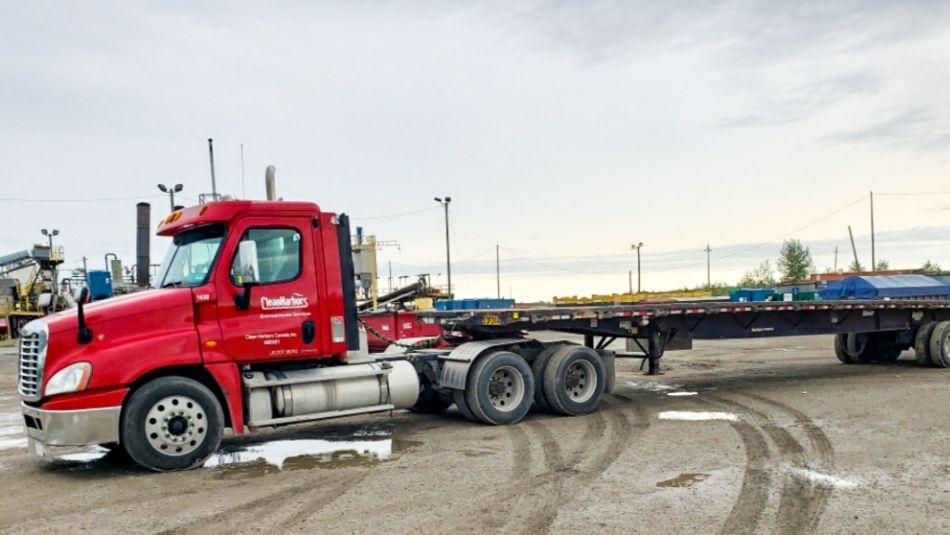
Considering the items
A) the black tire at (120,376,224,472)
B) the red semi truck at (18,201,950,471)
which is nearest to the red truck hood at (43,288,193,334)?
the red semi truck at (18,201,950,471)

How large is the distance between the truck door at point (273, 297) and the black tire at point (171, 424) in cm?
66

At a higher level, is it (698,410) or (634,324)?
(634,324)

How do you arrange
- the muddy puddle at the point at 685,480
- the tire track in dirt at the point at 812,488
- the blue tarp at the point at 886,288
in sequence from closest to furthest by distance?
1. the tire track in dirt at the point at 812,488
2. the muddy puddle at the point at 685,480
3. the blue tarp at the point at 886,288

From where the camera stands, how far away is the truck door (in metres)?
8.70

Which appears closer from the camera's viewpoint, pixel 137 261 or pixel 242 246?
pixel 242 246

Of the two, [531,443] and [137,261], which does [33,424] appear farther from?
[531,443]

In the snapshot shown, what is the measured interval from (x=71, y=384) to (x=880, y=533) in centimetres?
722

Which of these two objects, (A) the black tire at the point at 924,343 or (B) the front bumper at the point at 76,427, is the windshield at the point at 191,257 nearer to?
(B) the front bumper at the point at 76,427

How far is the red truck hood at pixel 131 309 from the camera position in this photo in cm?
796

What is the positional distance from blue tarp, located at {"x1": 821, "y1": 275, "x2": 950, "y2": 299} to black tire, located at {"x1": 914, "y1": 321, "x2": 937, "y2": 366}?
2.54 metres

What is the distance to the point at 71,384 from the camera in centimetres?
782

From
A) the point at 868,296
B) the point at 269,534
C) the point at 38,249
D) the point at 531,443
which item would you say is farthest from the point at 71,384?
the point at 38,249

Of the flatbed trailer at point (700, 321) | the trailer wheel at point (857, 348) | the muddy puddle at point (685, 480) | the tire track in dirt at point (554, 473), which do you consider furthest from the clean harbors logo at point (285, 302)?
the trailer wheel at point (857, 348)

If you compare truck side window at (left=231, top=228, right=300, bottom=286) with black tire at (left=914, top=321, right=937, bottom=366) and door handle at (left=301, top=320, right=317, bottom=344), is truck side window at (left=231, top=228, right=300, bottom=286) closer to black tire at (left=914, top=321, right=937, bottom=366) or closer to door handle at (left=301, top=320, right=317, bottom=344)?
door handle at (left=301, top=320, right=317, bottom=344)
